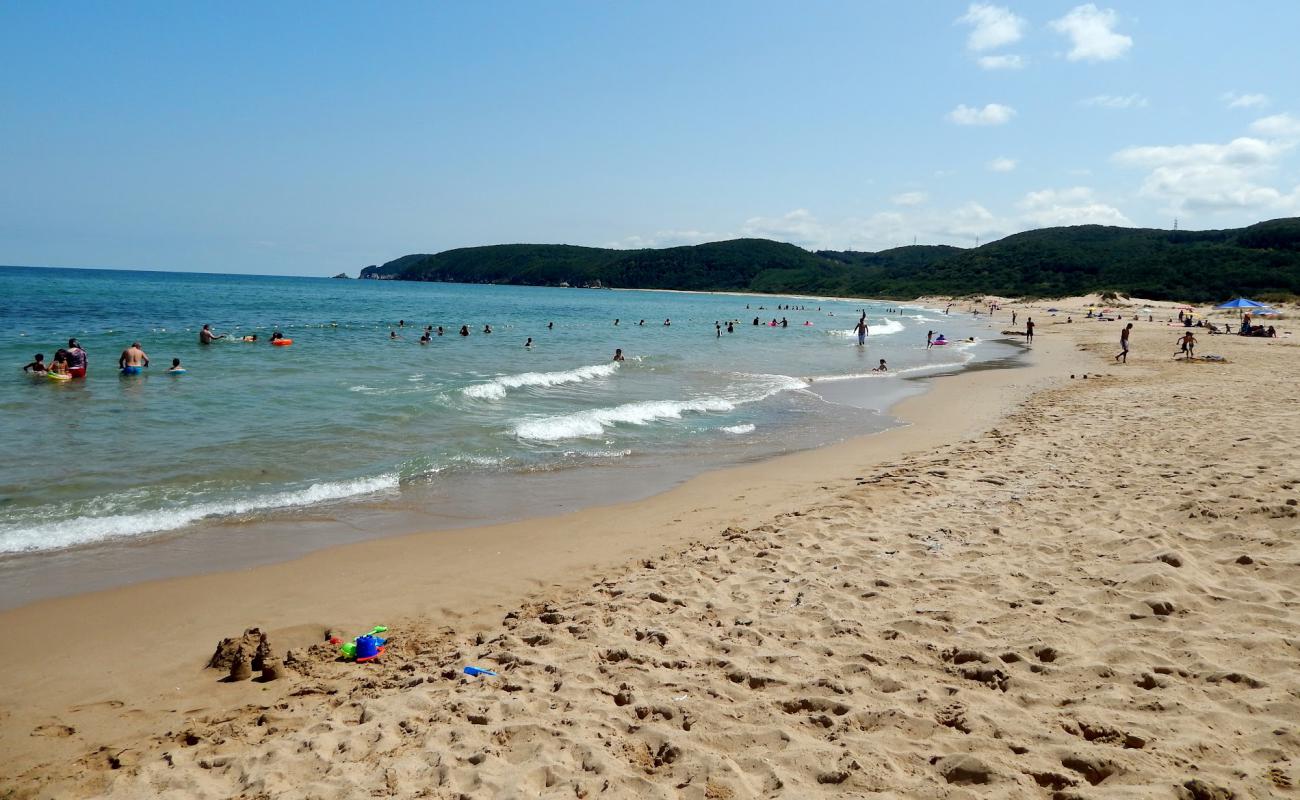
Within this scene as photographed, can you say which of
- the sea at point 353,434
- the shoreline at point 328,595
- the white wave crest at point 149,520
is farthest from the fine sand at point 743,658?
the white wave crest at point 149,520

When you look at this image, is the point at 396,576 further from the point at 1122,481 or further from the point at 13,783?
the point at 1122,481

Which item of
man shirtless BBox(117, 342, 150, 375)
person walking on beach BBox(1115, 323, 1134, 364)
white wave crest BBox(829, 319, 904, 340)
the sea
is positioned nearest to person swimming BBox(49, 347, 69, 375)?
the sea

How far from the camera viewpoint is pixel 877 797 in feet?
10.6

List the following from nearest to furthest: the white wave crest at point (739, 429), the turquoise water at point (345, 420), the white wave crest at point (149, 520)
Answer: the white wave crest at point (149, 520)
the turquoise water at point (345, 420)
the white wave crest at point (739, 429)

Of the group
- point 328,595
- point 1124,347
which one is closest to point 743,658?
point 328,595

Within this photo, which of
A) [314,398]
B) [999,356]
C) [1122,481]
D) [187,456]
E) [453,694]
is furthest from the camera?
[999,356]

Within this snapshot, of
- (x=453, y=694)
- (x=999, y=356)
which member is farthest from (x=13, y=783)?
(x=999, y=356)

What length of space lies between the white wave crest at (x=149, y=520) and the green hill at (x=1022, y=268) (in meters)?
80.9

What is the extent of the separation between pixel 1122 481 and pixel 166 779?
954cm

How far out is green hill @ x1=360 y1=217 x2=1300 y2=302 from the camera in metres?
78.7

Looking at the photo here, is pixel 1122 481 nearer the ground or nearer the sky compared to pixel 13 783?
nearer the sky

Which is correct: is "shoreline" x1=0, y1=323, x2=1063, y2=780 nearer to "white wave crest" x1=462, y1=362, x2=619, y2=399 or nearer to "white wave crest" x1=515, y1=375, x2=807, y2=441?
"white wave crest" x1=515, y1=375, x2=807, y2=441

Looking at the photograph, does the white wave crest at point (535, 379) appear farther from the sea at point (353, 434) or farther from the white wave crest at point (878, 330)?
the white wave crest at point (878, 330)

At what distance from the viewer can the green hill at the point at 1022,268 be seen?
258 ft
